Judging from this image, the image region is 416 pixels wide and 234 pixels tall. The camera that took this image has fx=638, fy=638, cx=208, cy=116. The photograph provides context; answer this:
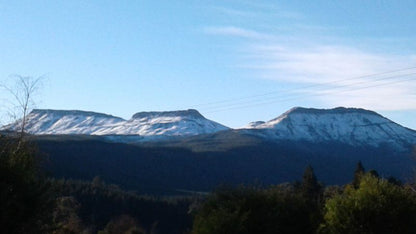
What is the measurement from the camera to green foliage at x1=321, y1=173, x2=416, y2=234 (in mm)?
28953

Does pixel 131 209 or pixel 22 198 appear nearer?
pixel 22 198

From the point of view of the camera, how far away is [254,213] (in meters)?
A: 32.1

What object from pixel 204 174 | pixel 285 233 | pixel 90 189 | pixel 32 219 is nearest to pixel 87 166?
pixel 204 174

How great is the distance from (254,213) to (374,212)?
6.09m

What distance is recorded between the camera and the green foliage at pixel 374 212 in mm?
28953

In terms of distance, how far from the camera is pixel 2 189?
47.0ft

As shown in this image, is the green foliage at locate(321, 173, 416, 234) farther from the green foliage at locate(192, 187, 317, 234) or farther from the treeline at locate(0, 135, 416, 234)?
the green foliage at locate(192, 187, 317, 234)

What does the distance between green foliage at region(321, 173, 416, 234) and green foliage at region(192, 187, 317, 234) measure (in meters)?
3.61

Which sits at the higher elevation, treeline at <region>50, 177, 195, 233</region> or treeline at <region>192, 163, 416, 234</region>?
treeline at <region>192, 163, 416, 234</region>

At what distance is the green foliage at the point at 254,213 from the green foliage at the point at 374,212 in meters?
3.61

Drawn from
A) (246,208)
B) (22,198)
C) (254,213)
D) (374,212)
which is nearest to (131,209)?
(246,208)

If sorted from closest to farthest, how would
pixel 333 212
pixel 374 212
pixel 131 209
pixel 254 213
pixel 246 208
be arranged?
pixel 374 212
pixel 333 212
pixel 254 213
pixel 246 208
pixel 131 209

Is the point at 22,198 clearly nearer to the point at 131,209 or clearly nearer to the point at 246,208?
the point at 246,208

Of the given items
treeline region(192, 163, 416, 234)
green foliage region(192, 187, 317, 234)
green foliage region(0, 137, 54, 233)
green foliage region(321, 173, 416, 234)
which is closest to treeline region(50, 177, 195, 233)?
green foliage region(192, 187, 317, 234)
